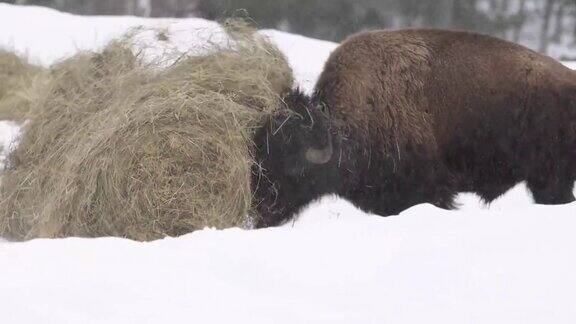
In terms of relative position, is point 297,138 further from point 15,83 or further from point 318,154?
point 15,83

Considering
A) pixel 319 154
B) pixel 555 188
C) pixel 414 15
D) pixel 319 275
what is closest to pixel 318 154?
pixel 319 154

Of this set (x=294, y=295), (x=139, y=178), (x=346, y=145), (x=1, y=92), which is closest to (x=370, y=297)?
(x=294, y=295)

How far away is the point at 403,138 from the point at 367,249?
8.30 ft

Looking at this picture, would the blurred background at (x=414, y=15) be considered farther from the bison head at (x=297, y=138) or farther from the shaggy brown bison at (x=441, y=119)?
the bison head at (x=297, y=138)

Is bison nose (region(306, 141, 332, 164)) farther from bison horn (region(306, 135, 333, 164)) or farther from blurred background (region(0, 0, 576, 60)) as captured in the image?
blurred background (region(0, 0, 576, 60))

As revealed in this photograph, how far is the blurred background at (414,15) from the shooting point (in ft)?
80.7

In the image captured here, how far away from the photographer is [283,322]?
11.8ft

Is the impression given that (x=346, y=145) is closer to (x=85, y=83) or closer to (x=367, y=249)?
(x=85, y=83)

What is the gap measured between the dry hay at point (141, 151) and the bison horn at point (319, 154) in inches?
16.2

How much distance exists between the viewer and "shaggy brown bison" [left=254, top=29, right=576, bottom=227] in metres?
6.79

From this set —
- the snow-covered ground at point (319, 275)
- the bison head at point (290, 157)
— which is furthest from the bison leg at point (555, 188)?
the snow-covered ground at point (319, 275)

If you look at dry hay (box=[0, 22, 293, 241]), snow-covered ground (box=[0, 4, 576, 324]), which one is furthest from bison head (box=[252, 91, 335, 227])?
snow-covered ground (box=[0, 4, 576, 324])

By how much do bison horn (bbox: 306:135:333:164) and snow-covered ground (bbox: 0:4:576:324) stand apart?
1452 mm

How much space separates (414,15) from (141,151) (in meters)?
20.5
